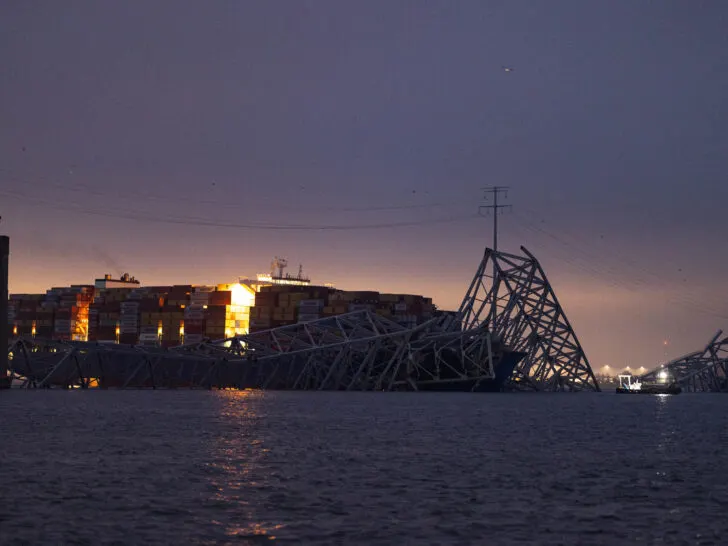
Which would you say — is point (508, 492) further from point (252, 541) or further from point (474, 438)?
point (474, 438)

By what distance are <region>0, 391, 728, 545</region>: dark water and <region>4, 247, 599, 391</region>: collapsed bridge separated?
218 ft

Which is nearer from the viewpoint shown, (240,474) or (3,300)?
(240,474)

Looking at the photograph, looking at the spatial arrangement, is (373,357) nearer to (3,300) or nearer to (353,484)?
(3,300)

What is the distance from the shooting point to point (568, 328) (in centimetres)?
16075

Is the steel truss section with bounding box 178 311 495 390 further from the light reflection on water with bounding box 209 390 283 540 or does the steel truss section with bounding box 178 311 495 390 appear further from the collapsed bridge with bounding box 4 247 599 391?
the light reflection on water with bounding box 209 390 283 540

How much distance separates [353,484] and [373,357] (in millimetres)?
102567

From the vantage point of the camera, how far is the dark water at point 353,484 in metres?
29.9

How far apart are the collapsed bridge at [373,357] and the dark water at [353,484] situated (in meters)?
66.6

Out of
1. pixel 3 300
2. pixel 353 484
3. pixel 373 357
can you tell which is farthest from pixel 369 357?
pixel 353 484

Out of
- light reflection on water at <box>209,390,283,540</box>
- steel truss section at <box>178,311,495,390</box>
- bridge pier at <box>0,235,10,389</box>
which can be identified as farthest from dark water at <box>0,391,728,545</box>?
steel truss section at <box>178,311,495,390</box>

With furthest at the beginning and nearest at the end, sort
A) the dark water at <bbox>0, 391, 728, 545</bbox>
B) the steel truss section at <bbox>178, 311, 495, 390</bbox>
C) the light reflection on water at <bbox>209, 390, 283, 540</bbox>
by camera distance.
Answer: the steel truss section at <bbox>178, 311, 495, 390</bbox>
the light reflection on water at <bbox>209, 390, 283, 540</bbox>
the dark water at <bbox>0, 391, 728, 545</bbox>

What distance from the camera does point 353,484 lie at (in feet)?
131

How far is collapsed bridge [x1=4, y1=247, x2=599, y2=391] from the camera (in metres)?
144

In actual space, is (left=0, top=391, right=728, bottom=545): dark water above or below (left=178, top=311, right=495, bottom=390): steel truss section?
below
